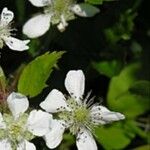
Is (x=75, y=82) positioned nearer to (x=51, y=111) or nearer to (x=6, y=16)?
(x=51, y=111)

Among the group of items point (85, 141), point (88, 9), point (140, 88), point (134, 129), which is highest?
point (88, 9)

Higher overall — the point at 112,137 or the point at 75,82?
the point at 75,82

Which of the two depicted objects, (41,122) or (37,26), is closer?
(41,122)

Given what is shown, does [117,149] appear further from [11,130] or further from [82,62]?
[11,130]

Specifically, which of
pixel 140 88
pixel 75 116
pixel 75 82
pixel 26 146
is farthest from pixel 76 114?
pixel 140 88

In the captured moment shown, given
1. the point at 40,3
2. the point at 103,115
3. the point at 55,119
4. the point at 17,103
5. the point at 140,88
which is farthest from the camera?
the point at 140,88

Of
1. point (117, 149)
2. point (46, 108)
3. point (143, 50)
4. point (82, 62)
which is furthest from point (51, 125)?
point (143, 50)

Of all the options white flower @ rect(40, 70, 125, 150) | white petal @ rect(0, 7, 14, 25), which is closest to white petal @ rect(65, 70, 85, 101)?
white flower @ rect(40, 70, 125, 150)
